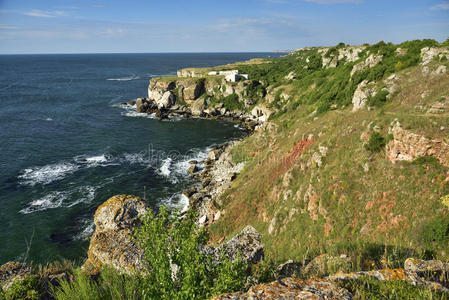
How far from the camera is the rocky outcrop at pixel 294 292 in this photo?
235 inches

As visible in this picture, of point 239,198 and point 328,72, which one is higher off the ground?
point 328,72

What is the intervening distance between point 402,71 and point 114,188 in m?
55.7

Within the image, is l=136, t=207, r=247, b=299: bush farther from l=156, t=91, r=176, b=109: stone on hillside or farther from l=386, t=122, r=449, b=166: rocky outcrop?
l=156, t=91, r=176, b=109: stone on hillside

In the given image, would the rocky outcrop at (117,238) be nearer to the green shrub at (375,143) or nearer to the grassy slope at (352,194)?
the grassy slope at (352,194)

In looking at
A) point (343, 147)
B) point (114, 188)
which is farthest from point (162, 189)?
point (343, 147)

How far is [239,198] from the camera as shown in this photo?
3547 centimetres

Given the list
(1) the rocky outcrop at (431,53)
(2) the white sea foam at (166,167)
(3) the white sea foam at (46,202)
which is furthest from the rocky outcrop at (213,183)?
(1) the rocky outcrop at (431,53)

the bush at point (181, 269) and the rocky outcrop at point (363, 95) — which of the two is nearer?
the bush at point (181, 269)

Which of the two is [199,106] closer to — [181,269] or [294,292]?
[181,269]

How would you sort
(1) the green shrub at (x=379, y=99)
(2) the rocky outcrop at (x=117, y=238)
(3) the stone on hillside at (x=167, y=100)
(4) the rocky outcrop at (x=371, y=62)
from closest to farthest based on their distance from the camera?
(2) the rocky outcrop at (x=117, y=238), (1) the green shrub at (x=379, y=99), (4) the rocky outcrop at (x=371, y=62), (3) the stone on hillside at (x=167, y=100)

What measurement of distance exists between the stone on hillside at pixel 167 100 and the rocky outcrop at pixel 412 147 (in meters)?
94.5

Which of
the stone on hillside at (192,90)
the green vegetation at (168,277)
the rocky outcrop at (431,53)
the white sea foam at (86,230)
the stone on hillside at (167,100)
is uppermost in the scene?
the rocky outcrop at (431,53)

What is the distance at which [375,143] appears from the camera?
26.3m

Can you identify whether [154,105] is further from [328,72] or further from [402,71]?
[402,71]
